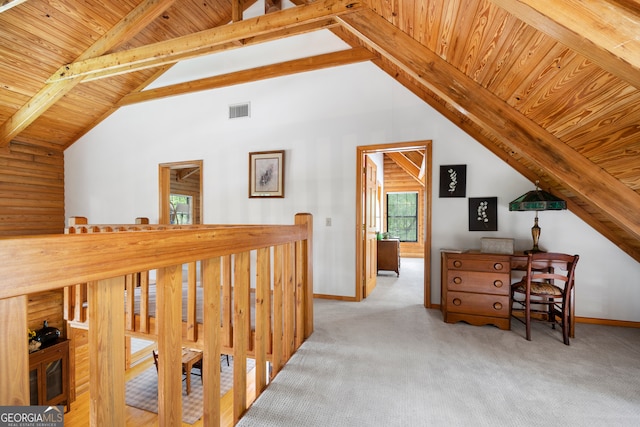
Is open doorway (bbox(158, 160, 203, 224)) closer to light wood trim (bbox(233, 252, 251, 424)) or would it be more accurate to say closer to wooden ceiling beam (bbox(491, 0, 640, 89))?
light wood trim (bbox(233, 252, 251, 424))

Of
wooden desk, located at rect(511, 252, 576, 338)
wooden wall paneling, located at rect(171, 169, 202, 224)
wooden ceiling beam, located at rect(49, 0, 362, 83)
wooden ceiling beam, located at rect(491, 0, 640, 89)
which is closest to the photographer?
wooden ceiling beam, located at rect(491, 0, 640, 89)

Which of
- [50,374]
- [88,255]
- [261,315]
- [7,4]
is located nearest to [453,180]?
[261,315]

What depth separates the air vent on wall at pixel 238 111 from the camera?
3.95 m

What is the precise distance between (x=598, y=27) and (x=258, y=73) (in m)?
3.70

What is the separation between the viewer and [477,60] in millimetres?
1729

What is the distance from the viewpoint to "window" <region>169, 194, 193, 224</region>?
7.88 metres

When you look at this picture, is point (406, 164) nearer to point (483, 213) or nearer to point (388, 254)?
point (388, 254)

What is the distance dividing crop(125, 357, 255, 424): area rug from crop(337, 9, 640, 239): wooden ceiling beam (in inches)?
172

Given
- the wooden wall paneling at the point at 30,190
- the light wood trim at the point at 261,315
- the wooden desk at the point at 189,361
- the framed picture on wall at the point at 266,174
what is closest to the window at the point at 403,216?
the framed picture on wall at the point at 266,174

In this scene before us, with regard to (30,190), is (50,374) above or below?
below

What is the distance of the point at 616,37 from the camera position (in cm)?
92

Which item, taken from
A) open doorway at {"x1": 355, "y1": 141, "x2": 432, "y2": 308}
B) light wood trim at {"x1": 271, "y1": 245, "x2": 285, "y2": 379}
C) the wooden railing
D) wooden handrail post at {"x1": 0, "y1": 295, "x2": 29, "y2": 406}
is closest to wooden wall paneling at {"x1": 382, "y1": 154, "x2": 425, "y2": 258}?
open doorway at {"x1": 355, "y1": 141, "x2": 432, "y2": 308}

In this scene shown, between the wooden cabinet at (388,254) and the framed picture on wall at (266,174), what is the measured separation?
242 cm

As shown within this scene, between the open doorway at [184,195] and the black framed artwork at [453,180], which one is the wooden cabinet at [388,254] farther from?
the open doorway at [184,195]
